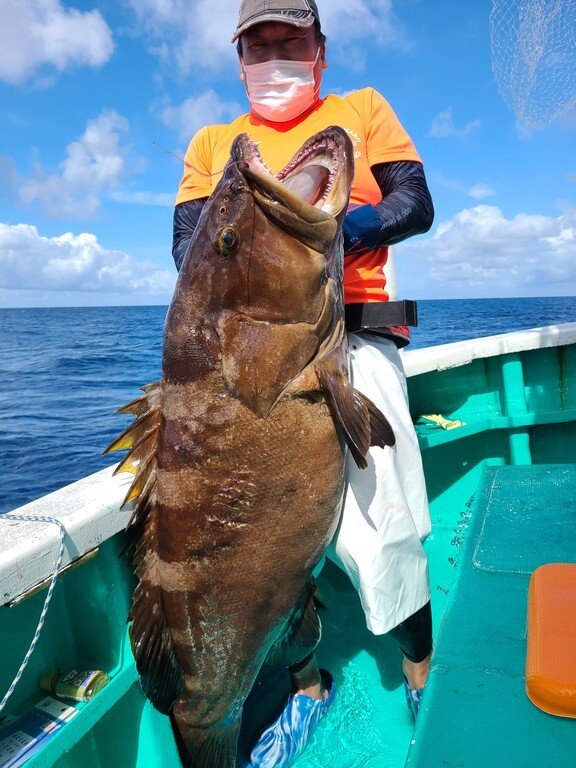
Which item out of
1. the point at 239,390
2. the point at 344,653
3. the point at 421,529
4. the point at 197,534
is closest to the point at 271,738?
the point at 344,653

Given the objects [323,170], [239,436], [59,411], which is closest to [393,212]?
[323,170]

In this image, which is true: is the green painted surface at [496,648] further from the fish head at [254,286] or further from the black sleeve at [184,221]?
the black sleeve at [184,221]

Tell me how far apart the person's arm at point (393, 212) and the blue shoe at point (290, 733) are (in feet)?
6.96

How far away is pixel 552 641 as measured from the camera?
1.45 m

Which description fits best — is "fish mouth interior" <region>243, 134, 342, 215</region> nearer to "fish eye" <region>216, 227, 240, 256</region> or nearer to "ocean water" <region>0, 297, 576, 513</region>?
"fish eye" <region>216, 227, 240, 256</region>

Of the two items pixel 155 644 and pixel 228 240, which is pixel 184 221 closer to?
pixel 228 240

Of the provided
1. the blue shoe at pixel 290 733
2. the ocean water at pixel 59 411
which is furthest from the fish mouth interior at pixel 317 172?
the ocean water at pixel 59 411

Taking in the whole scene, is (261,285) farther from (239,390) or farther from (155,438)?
(155,438)

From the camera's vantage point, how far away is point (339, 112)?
8.77 ft

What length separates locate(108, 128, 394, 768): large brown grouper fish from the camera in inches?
75.8

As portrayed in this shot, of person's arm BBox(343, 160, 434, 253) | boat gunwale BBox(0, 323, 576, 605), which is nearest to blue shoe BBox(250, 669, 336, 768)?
boat gunwale BBox(0, 323, 576, 605)

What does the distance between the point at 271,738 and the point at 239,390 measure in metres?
1.78

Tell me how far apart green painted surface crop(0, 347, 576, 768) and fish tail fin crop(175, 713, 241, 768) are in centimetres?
33

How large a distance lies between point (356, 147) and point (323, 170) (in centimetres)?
64
